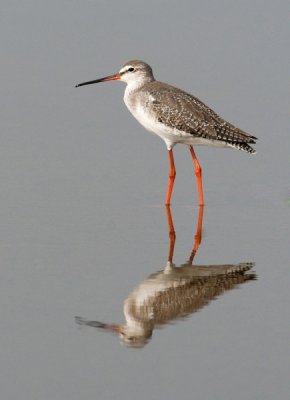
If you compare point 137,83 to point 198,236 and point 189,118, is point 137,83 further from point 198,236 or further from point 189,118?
point 198,236

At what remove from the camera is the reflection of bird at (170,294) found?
28.9 ft

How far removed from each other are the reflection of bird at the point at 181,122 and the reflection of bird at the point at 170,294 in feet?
9.92

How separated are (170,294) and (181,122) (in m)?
4.53

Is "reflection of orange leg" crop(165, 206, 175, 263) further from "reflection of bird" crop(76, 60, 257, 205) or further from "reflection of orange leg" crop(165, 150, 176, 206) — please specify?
"reflection of bird" crop(76, 60, 257, 205)

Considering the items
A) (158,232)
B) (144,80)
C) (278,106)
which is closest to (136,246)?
(158,232)

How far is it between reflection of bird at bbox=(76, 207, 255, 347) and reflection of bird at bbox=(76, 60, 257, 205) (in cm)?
302

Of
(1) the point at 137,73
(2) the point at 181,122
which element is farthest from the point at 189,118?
(1) the point at 137,73

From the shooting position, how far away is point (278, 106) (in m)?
17.0

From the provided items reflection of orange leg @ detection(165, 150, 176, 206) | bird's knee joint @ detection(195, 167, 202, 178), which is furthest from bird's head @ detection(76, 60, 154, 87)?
bird's knee joint @ detection(195, 167, 202, 178)

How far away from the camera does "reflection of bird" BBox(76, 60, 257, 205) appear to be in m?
13.8

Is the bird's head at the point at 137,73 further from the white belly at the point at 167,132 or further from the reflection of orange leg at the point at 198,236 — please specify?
the reflection of orange leg at the point at 198,236

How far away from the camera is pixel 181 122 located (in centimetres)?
1381

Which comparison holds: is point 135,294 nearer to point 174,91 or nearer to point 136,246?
point 136,246

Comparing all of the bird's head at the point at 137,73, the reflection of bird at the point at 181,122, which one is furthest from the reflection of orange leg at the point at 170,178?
the bird's head at the point at 137,73
